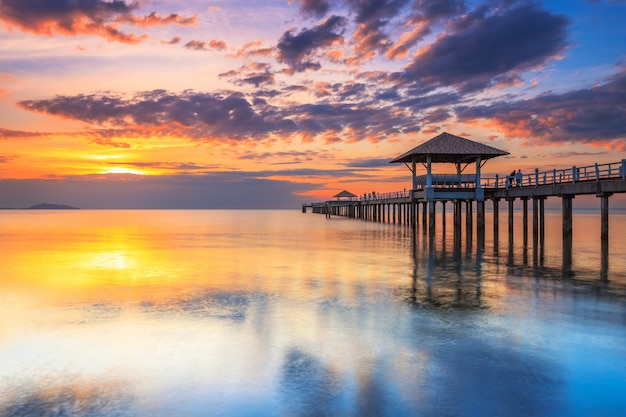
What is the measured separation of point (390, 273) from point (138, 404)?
1274cm

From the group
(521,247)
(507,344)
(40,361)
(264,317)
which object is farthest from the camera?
(521,247)

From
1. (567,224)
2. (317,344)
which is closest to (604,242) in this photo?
(567,224)

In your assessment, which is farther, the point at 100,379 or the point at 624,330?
the point at 624,330

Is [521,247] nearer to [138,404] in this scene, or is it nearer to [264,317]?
[264,317]

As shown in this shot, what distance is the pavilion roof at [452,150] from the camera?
37188 mm

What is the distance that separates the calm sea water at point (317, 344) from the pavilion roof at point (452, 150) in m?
20.1

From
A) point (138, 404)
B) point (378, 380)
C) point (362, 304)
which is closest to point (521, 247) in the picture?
point (362, 304)

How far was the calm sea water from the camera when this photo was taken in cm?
623

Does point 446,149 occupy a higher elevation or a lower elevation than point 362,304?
higher

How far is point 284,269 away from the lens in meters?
19.9

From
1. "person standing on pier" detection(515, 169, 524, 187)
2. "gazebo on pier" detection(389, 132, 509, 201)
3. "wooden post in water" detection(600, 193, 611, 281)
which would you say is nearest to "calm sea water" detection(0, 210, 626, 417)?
"wooden post in water" detection(600, 193, 611, 281)

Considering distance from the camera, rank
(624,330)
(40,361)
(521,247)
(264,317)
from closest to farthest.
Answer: (40,361), (624,330), (264,317), (521,247)

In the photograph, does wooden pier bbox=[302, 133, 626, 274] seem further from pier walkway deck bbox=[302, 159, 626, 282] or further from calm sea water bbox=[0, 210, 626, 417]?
calm sea water bbox=[0, 210, 626, 417]

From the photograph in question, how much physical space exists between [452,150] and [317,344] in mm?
30985
